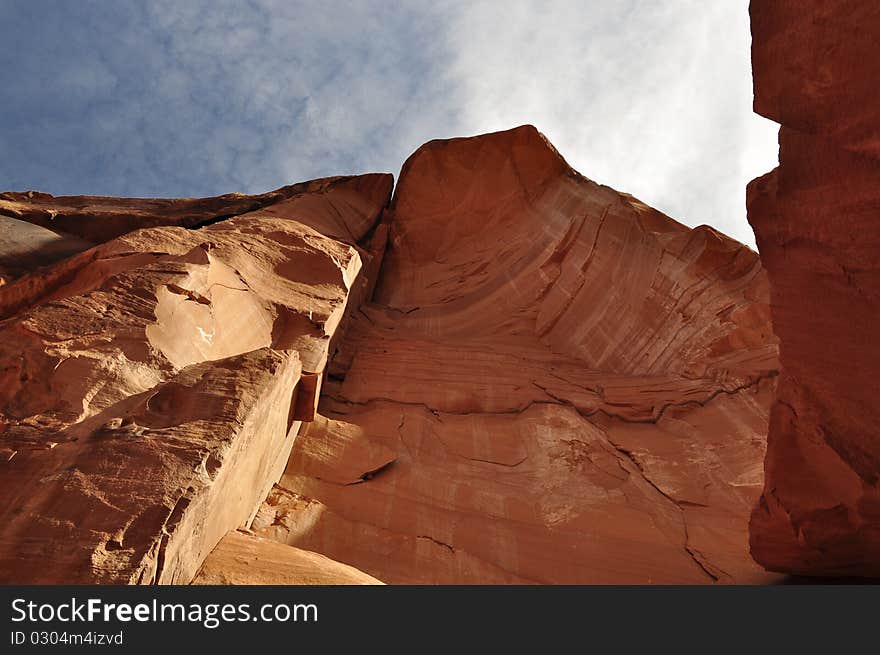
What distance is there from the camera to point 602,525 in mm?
6020

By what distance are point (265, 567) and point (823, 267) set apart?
3.84 meters

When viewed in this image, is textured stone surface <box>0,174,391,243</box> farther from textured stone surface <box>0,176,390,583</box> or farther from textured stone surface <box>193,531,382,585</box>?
textured stone surface <box>193,531,382,585</box>

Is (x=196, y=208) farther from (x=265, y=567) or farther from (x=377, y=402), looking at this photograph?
(x=265, y=567)

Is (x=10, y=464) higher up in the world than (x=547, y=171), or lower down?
lower down

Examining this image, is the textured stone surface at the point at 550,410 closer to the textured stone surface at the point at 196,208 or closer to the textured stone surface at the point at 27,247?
the textured stone surface at the point at 196,208

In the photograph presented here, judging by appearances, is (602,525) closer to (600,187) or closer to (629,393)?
(629,393)

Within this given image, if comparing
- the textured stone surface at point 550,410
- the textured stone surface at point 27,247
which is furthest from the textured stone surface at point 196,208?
the textured stone surface at point 550,410

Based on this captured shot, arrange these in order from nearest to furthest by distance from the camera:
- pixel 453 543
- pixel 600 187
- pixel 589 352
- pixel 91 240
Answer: pixel 453 543, pixel 589 352, pixel 91 240, pixel 600 187

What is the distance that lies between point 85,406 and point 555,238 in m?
8.79

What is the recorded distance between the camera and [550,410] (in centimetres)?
804

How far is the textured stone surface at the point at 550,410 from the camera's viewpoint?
18.8 feet

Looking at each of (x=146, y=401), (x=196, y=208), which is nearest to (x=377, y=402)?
(x=146, y=401)

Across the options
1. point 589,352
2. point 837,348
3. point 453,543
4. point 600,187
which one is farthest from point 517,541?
point 600,187

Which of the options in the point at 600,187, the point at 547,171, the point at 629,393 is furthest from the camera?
the point at 547,171
